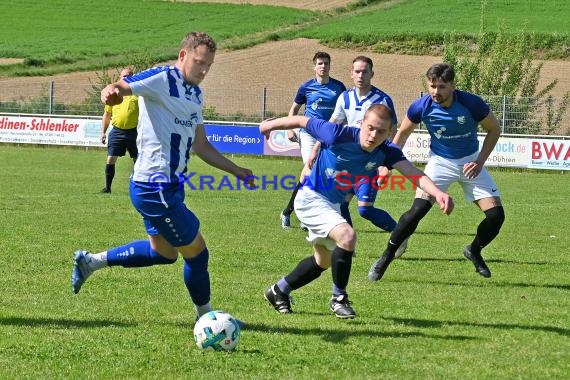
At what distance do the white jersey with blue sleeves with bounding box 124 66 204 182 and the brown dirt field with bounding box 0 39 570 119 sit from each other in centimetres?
3171

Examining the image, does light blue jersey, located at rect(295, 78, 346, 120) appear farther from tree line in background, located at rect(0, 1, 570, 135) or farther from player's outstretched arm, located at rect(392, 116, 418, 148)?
tree line in background, located at rect(0, 1, 570, 135)

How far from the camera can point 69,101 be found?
31484mm

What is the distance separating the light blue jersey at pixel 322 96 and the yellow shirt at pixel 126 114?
4.03m

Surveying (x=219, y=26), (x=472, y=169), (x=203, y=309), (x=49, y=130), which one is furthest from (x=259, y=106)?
(x=219, y=26)

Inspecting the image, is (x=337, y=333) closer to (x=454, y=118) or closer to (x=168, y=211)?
(x=168, y=211)

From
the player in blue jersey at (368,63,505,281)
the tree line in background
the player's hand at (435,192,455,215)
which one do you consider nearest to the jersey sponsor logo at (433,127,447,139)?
the player in blue jersey at (368,63,505,281)

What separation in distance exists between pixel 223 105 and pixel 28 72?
19.2m

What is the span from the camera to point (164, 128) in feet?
20.2

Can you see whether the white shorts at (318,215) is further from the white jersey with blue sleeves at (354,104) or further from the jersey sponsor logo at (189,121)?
the white jersey with blue sleeves at (354,104)

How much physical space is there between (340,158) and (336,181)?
0.70 ft

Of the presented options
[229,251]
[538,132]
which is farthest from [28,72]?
[229,251]

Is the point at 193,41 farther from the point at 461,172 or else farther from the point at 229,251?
the point at 229,251

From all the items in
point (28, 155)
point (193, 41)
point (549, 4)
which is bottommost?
point (28, 155)

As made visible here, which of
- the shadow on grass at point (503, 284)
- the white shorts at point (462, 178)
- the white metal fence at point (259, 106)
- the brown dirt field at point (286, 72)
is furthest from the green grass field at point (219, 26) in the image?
the shadow on grass at point (503, 284)
